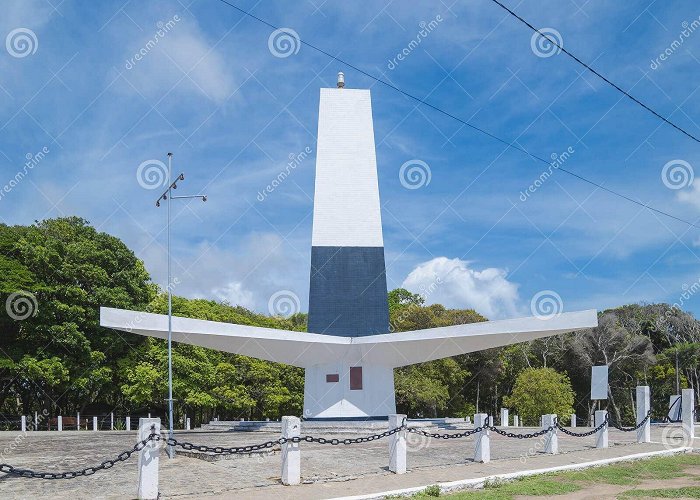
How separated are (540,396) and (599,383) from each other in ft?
52.2

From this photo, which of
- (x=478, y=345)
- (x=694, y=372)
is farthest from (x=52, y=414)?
(x=694, y=372)

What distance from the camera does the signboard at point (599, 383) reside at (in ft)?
48.2

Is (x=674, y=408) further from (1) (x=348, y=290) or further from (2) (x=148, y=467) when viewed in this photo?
(2) (x=148, y=467)

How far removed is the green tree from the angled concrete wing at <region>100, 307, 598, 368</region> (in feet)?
32.6

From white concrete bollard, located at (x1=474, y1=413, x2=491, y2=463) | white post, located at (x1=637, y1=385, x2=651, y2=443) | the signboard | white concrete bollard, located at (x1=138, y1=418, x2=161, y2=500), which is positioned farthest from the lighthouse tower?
white concrete bollard, located at (x1=138, y1=418, x2=161, y2=500)

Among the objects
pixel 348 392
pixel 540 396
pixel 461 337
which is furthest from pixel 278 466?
pixel 540 396

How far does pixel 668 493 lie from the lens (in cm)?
845

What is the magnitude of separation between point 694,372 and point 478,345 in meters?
22.3

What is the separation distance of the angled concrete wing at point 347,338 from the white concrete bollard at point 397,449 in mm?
8177

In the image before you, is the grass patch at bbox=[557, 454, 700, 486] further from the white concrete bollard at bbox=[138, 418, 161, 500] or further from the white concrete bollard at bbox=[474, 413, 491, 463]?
the white concrete bollard at bbox=[138, 418, 161, 500]

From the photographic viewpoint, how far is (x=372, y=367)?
2258 centimetres

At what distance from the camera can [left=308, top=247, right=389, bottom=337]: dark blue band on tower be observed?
72.8 feet

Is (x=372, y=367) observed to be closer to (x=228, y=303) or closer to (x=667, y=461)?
(x=667, y=461)

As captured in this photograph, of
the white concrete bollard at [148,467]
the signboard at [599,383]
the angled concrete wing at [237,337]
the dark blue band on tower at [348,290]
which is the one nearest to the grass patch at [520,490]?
the white concrete bollard at [148,467]
